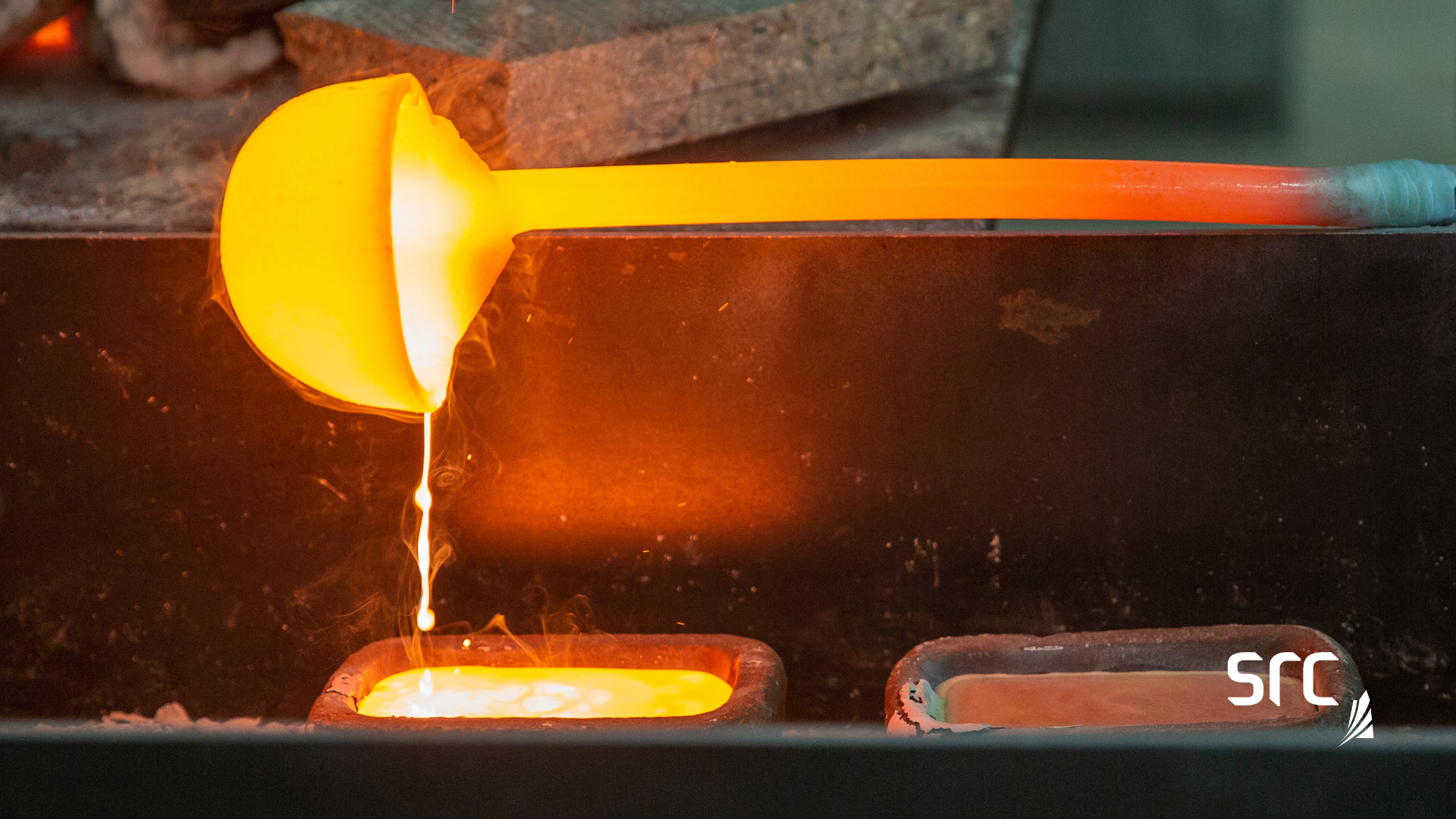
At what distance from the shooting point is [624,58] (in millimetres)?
1207

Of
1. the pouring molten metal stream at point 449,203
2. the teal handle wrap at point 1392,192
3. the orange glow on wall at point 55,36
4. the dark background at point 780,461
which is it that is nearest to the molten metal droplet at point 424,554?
the dark background at point 780,461

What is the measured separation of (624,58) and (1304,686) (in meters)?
0.86

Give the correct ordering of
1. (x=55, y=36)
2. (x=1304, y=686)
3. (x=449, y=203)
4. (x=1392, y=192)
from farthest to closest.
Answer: (x=55, y=36) → (x=1304, y=686) → (x=1392, y=192) → (x=449, y=203)

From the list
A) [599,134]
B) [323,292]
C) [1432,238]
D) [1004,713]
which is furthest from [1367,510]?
[323,292]

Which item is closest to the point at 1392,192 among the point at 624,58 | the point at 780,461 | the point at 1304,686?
the point at 1304,686

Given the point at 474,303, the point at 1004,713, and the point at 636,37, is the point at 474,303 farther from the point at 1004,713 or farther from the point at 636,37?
the point at 1004,713

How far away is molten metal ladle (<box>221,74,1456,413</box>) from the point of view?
0.79 m

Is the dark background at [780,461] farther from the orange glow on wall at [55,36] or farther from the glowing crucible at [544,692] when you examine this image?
the orange glow on wall at [55,36]

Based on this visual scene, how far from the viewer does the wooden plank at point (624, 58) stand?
46.4 inches

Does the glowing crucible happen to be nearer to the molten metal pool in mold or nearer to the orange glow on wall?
the molten metal pool in mold

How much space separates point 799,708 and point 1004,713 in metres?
0.25

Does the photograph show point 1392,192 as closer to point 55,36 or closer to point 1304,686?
point 1304,686

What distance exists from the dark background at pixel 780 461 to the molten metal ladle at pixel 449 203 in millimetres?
152

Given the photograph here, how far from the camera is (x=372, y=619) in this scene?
4.23 feet
